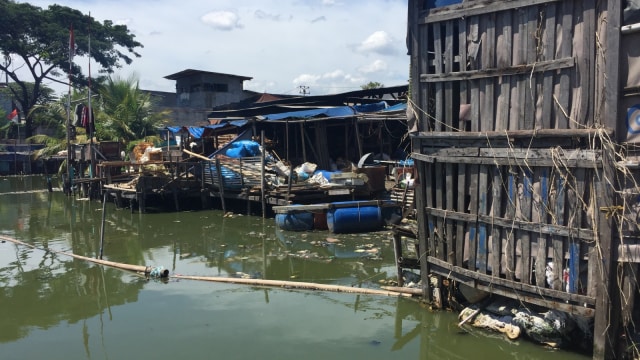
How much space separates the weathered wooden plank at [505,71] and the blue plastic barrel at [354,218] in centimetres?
731

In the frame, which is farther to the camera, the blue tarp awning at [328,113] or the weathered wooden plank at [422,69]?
the blue tarp awning at [328,113]

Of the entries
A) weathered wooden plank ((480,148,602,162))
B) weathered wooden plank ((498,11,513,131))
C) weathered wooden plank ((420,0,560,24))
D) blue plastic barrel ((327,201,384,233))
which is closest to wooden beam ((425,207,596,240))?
weathered wooden plank ((480,148,602,162))

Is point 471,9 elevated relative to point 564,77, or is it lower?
elevated

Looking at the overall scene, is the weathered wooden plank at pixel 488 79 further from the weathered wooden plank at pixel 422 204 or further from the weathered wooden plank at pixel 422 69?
the weathered wooden plank at pixel 422 204

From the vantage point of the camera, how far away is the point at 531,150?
567 cm

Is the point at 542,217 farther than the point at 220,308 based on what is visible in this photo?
No

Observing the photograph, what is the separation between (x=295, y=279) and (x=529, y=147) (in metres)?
5.54

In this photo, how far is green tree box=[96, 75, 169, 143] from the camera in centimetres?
2792

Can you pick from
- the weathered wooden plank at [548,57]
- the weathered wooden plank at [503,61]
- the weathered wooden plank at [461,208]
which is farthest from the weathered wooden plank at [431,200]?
the weathered wooden plank at [548,57]

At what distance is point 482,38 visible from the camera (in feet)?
19.9

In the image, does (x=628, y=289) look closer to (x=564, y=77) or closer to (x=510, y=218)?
(x=510, y=218)

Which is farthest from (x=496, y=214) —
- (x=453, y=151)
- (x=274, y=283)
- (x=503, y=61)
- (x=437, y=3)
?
(x=274, y=283)

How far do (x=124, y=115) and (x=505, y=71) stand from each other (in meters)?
25.8

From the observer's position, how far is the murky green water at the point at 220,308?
6.62 metres
